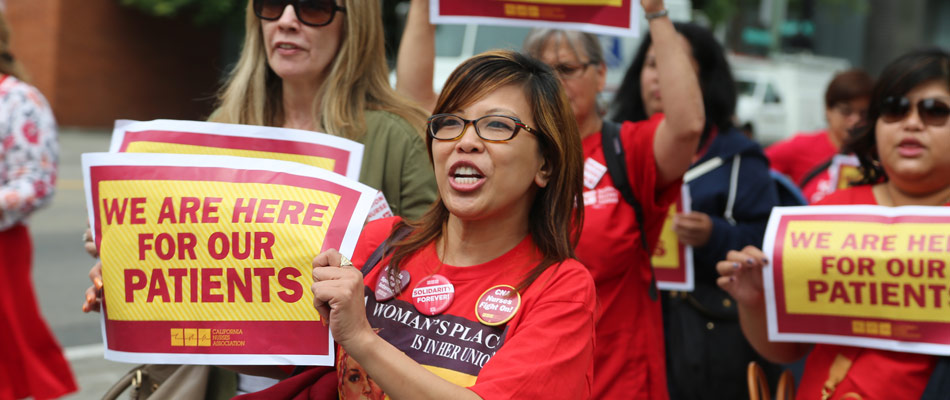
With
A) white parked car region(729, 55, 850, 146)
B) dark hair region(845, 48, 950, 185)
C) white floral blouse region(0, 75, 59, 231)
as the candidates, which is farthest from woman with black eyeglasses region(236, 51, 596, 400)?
white parked car region(729, 55, 850, 146)

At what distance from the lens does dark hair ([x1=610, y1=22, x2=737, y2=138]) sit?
417 centimetres

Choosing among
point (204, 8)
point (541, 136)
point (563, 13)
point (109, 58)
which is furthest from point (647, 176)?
point (109, 58)

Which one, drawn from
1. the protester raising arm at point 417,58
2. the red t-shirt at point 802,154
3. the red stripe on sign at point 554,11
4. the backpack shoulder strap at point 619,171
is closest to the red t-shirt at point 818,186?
the red t-shirt at point 802,154

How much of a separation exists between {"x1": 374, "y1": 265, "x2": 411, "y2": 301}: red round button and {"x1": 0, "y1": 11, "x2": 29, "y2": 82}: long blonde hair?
10.5ft

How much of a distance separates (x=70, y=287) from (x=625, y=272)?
6.74 meters

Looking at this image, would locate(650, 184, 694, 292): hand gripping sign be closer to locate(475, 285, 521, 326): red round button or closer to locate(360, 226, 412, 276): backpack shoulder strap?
locate(360, 226, 412, 276): backpack shoulder strap

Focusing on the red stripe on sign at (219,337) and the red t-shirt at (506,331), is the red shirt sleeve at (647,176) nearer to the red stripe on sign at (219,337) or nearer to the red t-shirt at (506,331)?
the red t-shirt at (506,331)

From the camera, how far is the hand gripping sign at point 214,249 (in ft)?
7.43

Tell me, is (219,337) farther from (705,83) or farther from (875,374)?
(705,83)

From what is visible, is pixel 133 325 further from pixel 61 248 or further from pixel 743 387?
pixel 61 248

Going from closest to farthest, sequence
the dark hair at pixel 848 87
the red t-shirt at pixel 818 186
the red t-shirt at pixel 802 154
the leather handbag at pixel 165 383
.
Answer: the leather handbag at pixel 165 383 → the red t-shirt at pixel 818 186 → the dark hair at pixel 848 87 → the red t-shirt at pixel 802 154

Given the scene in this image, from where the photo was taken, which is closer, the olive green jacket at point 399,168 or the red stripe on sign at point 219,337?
the red stripe on sign at point 219,337

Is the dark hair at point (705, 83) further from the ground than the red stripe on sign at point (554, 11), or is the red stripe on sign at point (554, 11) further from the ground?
the red stripe on sign at point (554, 11)

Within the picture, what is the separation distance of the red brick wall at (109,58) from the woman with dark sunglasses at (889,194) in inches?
845
